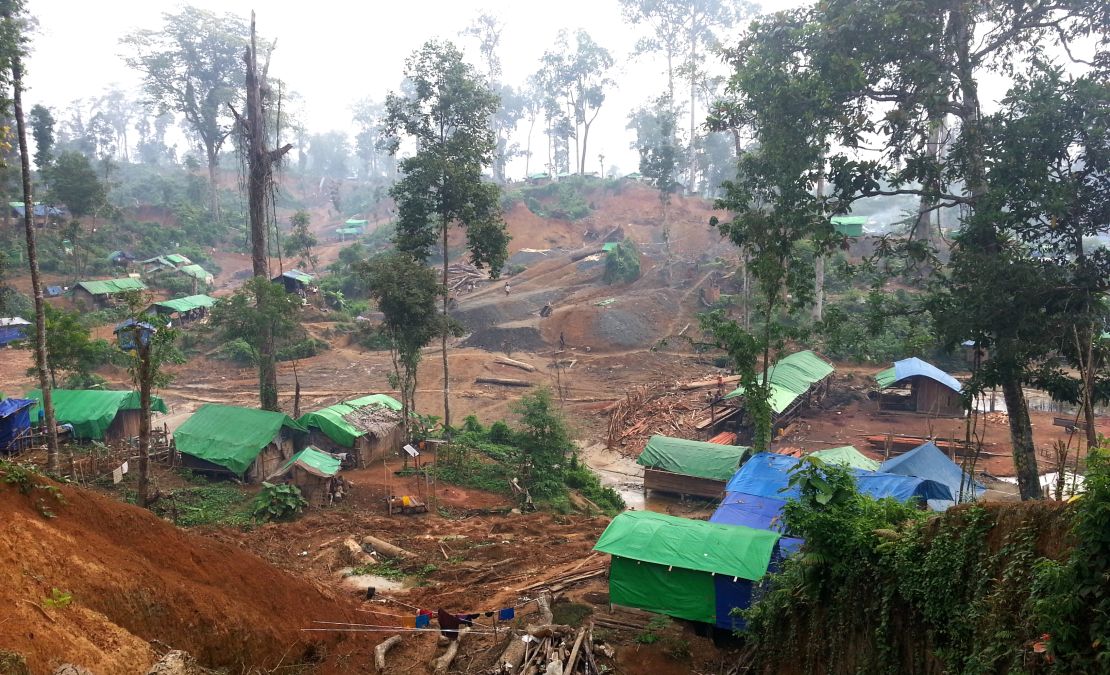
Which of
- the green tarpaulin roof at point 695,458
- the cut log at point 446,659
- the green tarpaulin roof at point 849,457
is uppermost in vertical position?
the green tarpaulin roof at point 849,457

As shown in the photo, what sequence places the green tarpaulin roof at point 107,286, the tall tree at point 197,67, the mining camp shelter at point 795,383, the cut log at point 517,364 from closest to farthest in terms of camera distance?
the mining camp shelter at point 795,383 < the cut log at point 517,364 < the green tarpaulin roof at point 107,286 < the tall tree at point 197,67

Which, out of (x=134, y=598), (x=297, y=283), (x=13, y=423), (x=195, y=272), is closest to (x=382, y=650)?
(x=134, y=598)

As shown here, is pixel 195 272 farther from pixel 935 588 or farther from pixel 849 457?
pixel 935 588

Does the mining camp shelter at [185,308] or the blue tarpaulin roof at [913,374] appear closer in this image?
the blue tarpaulin roof at [913,374]

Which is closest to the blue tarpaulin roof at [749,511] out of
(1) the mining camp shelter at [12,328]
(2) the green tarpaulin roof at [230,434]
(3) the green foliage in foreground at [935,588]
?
(3) the green foliage in foreground at [935,588]

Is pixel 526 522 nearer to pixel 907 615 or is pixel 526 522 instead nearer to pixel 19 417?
pixel 907 615

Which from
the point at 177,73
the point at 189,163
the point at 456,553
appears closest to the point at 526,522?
the point at 456,553

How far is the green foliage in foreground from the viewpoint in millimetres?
5191

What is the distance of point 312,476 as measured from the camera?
691 inches

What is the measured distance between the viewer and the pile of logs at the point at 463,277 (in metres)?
42.1

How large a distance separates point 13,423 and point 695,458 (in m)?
17.7

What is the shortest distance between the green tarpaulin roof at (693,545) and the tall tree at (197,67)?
2314 inches

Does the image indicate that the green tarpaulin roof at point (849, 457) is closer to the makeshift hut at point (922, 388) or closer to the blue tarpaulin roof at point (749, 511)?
the blue tarpaulin roof at point (749, 511)

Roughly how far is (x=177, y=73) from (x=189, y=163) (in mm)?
10051
